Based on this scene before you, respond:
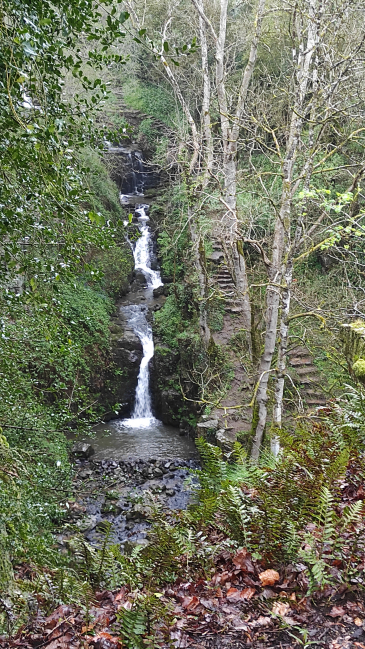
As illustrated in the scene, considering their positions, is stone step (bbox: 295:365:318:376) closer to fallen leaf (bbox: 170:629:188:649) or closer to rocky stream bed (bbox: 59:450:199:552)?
rocky stream bed (bbox: 59:450:199:552)

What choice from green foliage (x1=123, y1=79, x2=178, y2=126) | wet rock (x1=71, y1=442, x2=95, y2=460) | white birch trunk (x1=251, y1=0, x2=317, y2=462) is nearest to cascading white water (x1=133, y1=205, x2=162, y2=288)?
green foliage (x1=123, y1=79, x2=178, y2=126)

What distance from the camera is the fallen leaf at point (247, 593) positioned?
8.85ft

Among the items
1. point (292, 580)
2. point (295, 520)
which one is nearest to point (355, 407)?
point (295, 520)

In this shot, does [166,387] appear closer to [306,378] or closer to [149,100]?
[306,378]

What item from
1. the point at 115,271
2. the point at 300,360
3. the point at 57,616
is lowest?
the point at 300,360

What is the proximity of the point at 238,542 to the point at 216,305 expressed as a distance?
1200 cm

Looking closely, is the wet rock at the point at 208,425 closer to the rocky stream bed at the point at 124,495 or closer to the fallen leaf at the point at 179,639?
the rocky stream bed at the point at 124,495

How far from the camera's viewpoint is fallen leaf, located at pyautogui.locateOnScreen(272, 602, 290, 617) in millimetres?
2475

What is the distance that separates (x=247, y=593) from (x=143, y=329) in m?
14.3

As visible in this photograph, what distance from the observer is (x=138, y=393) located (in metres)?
15.6

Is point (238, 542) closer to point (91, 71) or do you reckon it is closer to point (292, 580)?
point (292, 580)

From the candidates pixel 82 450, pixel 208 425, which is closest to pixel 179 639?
pixel 208 425

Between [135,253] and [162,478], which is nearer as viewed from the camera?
[162,478]

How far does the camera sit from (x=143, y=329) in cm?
1677
